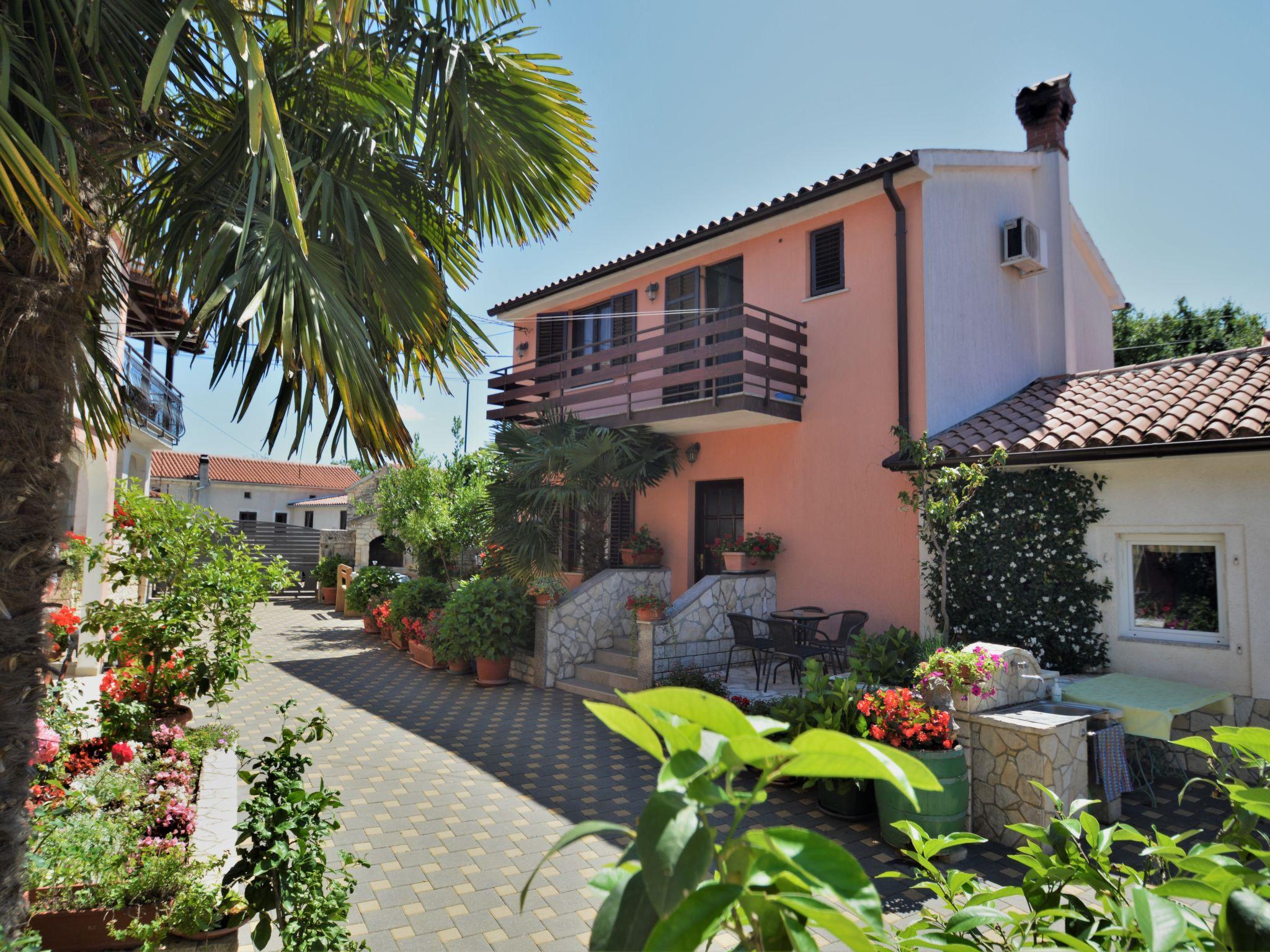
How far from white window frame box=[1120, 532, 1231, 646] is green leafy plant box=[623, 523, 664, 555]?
23.9ft

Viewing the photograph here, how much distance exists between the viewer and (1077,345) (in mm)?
13914

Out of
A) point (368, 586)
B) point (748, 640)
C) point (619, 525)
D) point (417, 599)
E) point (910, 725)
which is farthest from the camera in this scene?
point (368, 586)

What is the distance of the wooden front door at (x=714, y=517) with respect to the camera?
1281 centimetres

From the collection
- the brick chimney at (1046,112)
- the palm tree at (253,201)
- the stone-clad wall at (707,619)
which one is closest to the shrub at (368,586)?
the stone-clad wall at (707,619)

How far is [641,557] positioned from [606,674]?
113 inches

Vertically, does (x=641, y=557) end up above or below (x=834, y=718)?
above

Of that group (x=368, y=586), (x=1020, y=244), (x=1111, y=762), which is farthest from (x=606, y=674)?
(x=368, y=586)

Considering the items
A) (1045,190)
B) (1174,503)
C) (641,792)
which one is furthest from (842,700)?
(1045,190)

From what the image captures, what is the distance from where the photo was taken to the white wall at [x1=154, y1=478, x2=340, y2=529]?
135 feet

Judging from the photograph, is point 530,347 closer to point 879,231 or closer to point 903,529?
point 879,231

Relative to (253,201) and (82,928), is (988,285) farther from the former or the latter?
(82,928)

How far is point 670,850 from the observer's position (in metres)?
0.65

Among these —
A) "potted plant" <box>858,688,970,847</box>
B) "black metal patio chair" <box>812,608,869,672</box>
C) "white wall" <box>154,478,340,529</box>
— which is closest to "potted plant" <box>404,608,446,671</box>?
"black metal patio chair" <box>812,608,869,672</box>

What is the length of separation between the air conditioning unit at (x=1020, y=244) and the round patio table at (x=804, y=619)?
251 inches
